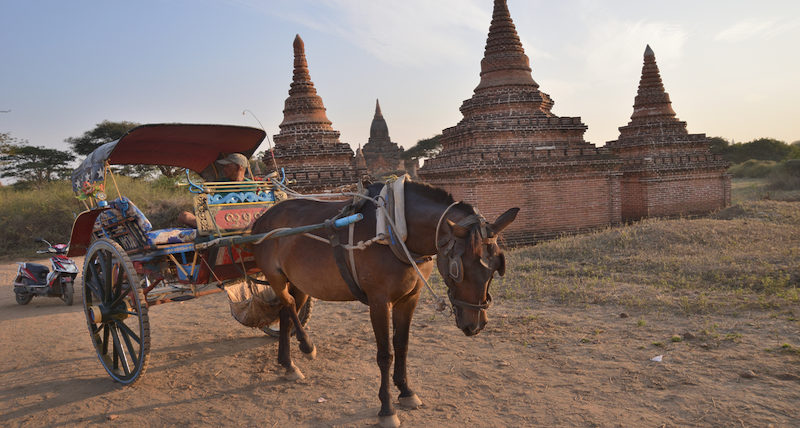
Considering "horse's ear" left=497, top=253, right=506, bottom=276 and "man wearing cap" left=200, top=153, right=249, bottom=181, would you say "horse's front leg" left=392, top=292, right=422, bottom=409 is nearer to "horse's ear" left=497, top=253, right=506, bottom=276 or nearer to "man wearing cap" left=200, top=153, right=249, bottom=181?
"horse's ear" left=497, top=253, right=506, bottom=276

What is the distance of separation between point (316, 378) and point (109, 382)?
195 centimetres

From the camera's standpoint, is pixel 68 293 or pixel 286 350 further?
pixel 68 293

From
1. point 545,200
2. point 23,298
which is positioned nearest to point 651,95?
point 545,200

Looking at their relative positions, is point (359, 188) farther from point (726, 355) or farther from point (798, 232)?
point (798, 232)

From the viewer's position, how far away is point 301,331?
4.63 metres

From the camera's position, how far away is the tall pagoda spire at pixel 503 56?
13.7 metres

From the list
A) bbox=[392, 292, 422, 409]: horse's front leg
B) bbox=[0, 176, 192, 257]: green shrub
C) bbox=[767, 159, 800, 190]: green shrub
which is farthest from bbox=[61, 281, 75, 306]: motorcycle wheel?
bbox=[767, 159, 800, 190]: green shrub

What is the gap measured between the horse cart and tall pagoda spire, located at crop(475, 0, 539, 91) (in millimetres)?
10066

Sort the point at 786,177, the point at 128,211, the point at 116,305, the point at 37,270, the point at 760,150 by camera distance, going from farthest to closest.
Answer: the point at 760,150 → the point at 786,177 → the point at 37,270 → the point at 128,211 → the point at 116,305

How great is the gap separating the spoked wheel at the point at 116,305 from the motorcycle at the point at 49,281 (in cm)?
409

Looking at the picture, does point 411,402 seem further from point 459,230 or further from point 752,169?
point 752,169

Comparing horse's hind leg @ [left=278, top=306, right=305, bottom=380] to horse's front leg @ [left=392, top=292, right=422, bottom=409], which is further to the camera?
horse's hind leg @ [left=278, top=306, right=305, bottom=380]

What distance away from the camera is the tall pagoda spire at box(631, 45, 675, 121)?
17062mm

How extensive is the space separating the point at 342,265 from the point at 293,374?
4.56ft
